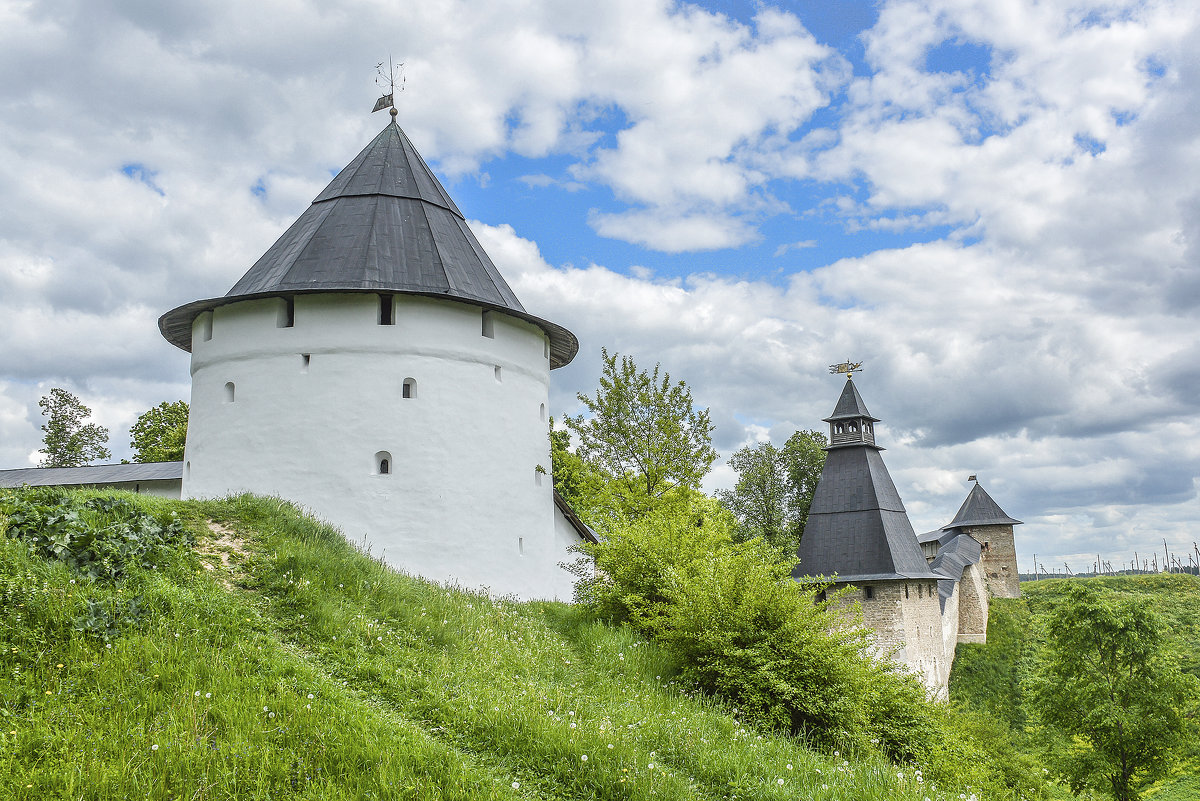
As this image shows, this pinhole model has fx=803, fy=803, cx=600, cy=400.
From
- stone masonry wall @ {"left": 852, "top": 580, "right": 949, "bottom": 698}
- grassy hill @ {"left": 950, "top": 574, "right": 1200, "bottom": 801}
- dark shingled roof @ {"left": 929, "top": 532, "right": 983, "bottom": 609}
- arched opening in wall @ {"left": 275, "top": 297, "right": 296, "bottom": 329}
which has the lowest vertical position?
grassy hill @ {"left": 950, "top": 574, "right": 1200, "bottom": 801}

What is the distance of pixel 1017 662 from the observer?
34844 millimetres

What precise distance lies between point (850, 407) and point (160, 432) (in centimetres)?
2996

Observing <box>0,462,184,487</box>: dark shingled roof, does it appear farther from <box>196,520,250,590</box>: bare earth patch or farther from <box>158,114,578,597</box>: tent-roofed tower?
<box>196,520,250,590</box>: bare earth patch

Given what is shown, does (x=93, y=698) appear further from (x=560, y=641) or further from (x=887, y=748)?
(x=887, y=748)

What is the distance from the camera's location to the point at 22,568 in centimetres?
635

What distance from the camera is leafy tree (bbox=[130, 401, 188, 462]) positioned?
34062 mm

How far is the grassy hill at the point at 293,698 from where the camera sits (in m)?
4.89

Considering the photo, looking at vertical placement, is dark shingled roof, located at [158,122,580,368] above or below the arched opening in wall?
above

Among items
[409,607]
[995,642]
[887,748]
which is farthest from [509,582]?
[995,642]

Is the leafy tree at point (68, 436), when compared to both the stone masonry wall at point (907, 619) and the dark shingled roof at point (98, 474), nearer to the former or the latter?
the dark shingled roof at point (98, 474)

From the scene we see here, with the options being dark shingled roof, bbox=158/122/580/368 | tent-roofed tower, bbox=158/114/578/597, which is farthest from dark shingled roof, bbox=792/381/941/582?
tent-roofed tower, bbox=158/114/578/597

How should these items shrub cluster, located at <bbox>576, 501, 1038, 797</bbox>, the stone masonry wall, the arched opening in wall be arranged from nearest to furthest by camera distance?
shrub cluster, located at <bbox>576, 501, 1038, 797</bbox>
the arched opening in wall
the stone masonry wall

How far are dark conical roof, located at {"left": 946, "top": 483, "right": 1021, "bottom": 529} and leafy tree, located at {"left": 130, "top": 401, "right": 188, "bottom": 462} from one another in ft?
149

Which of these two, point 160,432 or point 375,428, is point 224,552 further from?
point 160,432
